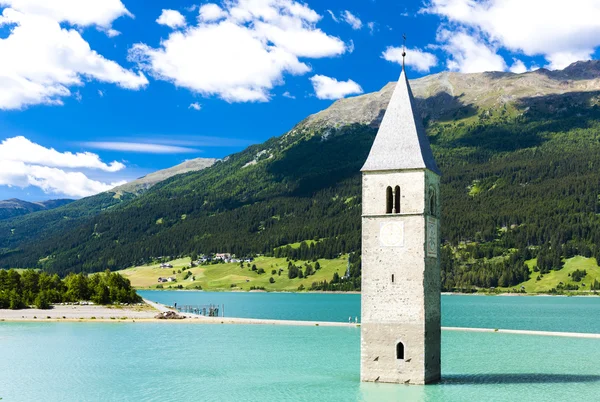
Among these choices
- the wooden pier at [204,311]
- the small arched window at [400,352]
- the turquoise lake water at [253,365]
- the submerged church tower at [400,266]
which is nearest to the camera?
the submerged church tower at [400,266]

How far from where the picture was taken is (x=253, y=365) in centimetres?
5900

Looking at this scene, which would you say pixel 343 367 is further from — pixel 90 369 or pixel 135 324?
pixel 135 324

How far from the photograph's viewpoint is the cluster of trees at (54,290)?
374ft

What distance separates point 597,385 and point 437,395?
12292mm

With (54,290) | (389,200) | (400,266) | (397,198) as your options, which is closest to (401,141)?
(397,198)

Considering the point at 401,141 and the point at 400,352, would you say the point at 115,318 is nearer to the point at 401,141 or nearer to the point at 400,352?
the point at 400,352

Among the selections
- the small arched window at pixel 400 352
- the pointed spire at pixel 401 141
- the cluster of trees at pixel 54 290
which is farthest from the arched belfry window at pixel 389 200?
the cluster of trees at pixel 54 290

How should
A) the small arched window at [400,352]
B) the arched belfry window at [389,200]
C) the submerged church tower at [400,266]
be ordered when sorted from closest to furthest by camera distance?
the submerged church tower at [400,266], the small arched window at [400,352], the arched belfry window at [389,200]

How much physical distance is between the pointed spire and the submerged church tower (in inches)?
2.6

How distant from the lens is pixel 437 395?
139 ft

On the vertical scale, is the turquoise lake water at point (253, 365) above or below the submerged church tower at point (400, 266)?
below

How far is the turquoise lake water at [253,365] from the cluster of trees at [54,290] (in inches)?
870

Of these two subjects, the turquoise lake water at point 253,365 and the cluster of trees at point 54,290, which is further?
the cluster of trees at point 54,290

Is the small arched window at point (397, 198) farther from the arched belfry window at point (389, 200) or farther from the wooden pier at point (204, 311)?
the wooden pier at point (204, 311)
